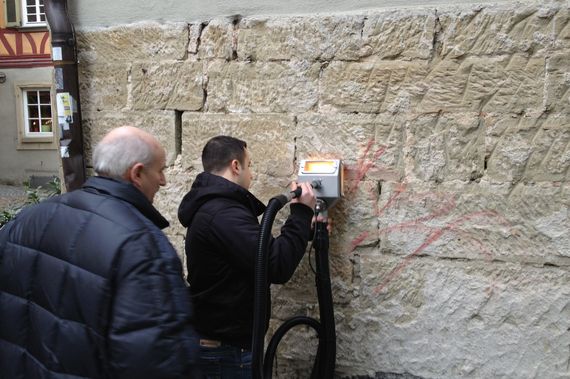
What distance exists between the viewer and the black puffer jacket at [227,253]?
2523mm

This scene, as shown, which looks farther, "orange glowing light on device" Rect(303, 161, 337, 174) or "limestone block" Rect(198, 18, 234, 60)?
"limestone block" Rect(198, 18, 234, 60)

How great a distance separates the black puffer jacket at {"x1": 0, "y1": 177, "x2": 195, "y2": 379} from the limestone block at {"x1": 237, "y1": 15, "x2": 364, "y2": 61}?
1.53 m

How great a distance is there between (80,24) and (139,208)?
2.18 meters

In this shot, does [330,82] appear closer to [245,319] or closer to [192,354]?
[245,319]

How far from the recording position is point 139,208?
1892 mm

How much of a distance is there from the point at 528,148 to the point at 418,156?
0.51 meters

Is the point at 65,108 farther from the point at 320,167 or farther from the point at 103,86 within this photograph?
the point at 320,167

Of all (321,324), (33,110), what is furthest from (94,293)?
(33,110)

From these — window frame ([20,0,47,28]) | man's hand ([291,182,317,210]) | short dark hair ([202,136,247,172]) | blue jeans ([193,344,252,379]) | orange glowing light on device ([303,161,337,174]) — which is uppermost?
window frame ([20,0,47,28])

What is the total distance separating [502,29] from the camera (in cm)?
274

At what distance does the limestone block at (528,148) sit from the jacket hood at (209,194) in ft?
3.83

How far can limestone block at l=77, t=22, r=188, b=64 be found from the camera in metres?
3.37

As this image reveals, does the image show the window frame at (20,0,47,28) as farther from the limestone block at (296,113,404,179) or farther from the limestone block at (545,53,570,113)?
the limestone block at (545,53,570,113)

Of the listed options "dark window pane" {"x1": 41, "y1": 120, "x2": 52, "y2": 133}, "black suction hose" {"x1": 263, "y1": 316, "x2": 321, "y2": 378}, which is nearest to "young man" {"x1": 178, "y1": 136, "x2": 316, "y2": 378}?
"black suction hose" {"x1": 263, "y1": 316, "x2": 321, "y2": 378}
